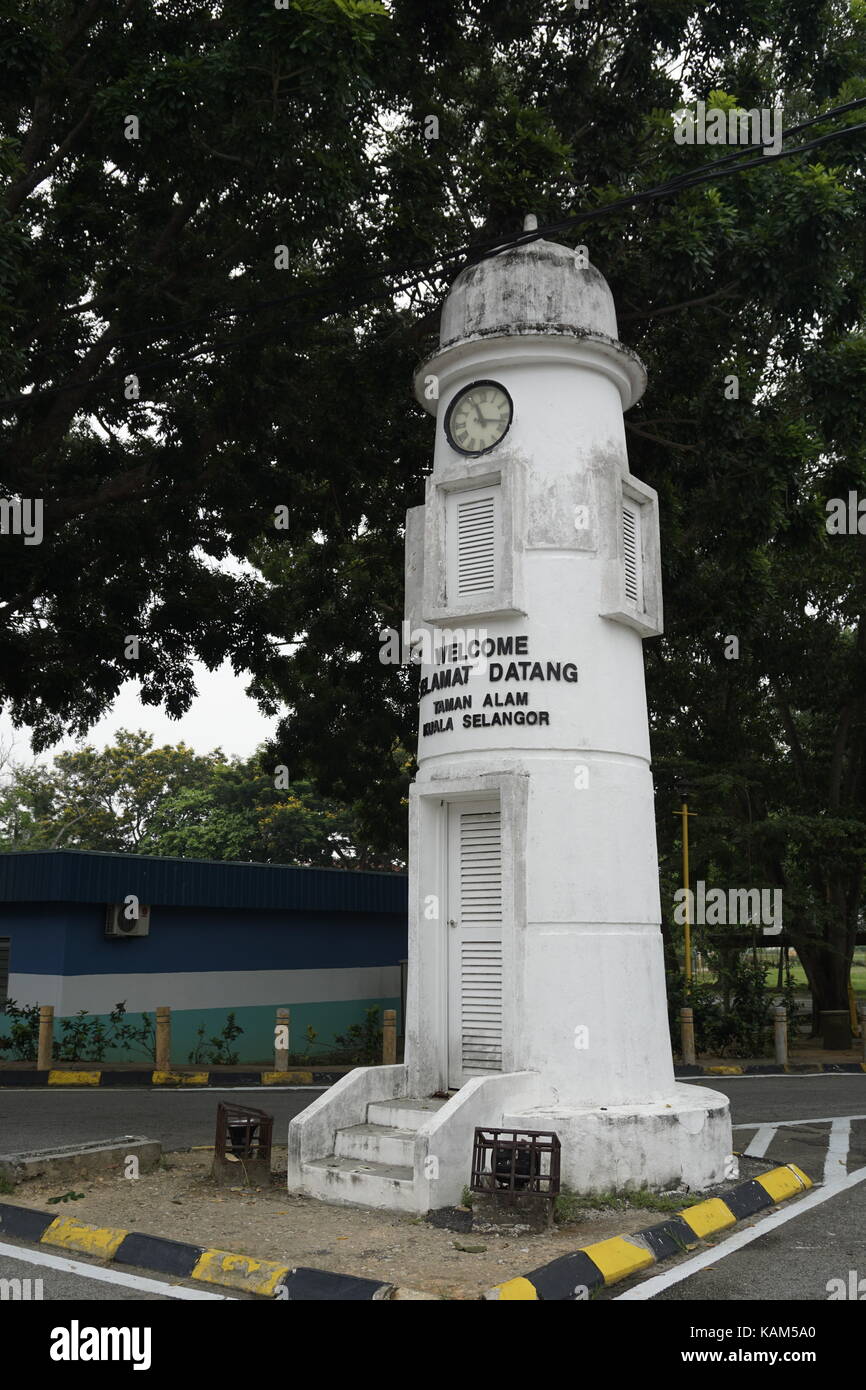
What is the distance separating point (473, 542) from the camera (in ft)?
34.9

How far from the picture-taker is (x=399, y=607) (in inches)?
806

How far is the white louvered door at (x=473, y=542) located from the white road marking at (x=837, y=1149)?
584cm

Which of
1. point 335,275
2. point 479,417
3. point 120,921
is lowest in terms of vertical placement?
point 120,921

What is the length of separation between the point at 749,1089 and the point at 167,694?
33.0 feet

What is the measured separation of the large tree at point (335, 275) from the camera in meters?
12.1

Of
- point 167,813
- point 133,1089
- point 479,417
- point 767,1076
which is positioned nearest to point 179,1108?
point 133,1089

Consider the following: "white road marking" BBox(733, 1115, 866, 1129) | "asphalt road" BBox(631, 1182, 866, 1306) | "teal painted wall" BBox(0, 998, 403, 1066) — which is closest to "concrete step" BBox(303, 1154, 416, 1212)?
"asphalt road" BBox(631, 1182, 866, 1306)

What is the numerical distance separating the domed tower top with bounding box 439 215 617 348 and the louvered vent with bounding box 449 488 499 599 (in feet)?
4.91

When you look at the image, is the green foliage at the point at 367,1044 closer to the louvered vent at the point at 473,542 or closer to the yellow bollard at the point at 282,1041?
the yellow bollard at the point at 282,1041

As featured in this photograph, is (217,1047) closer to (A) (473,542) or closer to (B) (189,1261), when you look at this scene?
(A) (473,542)

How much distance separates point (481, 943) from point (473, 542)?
3.50 meters

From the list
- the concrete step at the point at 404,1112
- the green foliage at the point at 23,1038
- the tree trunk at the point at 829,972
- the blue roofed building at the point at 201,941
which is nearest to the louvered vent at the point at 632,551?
the concrete step at the point at 404,1112

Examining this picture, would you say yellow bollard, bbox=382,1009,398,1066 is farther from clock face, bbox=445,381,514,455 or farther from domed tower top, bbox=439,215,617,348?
domed tower top, bbox=439,215,617,348

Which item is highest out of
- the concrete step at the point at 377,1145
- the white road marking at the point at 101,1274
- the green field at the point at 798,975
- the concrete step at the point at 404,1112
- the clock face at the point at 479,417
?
the clock face at the point at 479,417
